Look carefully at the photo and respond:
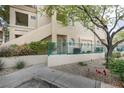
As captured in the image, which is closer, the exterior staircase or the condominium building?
the exterior staircase

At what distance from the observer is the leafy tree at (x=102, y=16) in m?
7.19

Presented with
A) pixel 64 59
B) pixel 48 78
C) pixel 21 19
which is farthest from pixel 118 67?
pixel 21 19

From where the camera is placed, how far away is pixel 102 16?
777cm

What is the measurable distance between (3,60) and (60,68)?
227cm

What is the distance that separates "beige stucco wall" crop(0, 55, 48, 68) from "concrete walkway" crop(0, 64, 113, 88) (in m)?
0.32

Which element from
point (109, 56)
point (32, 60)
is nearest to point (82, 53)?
point (109, 56)

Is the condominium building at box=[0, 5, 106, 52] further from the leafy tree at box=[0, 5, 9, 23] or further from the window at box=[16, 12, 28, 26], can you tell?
the leafy tree at box=[0, 5, 9, 23]

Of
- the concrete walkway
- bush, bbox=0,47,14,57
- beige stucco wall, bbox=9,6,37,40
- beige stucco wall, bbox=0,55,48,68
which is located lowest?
the concrete walkway

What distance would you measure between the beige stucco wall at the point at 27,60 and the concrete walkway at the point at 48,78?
12.8 inches

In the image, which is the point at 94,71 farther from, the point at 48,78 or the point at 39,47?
the point at 39,47

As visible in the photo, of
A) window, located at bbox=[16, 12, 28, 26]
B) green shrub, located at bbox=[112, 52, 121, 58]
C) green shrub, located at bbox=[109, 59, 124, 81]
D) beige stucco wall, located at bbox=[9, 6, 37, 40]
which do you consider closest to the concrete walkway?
→ green shrub, located at bbox=[109, 59, 124, 81]

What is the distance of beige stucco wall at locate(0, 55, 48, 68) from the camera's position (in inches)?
268

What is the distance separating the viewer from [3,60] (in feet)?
22.3
